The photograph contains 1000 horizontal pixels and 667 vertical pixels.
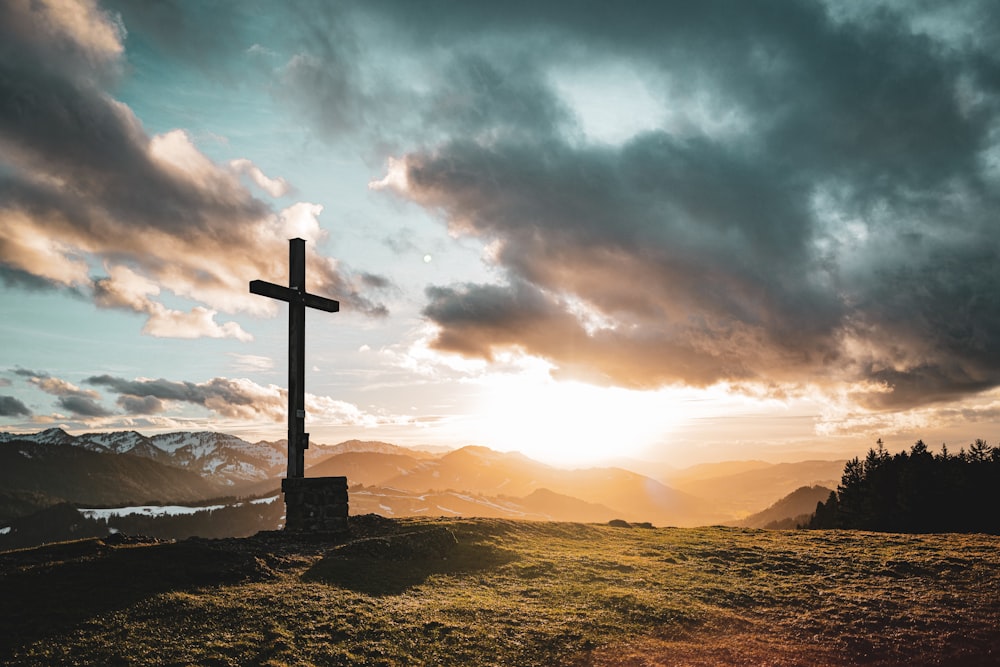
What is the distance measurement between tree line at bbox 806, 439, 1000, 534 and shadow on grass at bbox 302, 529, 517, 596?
189 ft

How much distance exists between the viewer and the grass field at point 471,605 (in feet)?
39.2

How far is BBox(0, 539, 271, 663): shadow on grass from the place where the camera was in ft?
37.9

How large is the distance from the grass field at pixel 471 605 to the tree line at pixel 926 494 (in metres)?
44.2

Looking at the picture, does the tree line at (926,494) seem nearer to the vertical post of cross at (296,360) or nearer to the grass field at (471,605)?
the grass field at (471,605)

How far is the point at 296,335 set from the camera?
26.4 meters

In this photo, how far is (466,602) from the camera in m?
16.6

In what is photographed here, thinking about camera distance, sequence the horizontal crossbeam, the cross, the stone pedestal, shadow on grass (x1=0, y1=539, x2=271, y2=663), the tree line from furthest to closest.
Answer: the tree line
the cross
the horizontal crossbeam
the stone pedestal
shadow on grass (x1=0, y1=539, x2=271, y2=663)

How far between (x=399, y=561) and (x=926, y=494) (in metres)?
65.6

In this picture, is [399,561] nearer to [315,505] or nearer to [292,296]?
[315,505]

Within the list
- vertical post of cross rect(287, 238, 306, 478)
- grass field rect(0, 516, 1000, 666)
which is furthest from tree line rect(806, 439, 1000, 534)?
vertical post of cross rect(287, 238, 306, 478)

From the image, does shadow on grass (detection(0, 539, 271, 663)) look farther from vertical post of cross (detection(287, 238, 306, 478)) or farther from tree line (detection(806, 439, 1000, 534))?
tree line (detection(806, 439, 1000, 534))

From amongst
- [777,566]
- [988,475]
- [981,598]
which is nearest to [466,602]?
[777,566]

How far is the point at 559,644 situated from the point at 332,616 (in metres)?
5.80

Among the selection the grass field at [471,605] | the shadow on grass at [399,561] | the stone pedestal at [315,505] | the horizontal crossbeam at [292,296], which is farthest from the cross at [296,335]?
the shadow on grass at [399,561]
